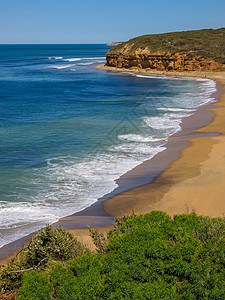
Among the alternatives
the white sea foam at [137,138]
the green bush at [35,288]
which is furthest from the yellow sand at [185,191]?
the green bush at [35,288]

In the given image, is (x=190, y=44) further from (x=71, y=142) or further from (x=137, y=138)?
(x=71, y=142)

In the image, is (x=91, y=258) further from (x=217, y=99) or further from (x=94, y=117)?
(x=217, y=99)

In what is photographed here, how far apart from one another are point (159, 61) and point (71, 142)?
5249 centimetres

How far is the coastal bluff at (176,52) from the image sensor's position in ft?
204

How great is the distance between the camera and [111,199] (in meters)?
12.2

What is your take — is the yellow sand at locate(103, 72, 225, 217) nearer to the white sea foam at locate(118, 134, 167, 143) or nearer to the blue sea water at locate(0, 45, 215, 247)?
the blue sea water at locate(0, 45, 215, 247)

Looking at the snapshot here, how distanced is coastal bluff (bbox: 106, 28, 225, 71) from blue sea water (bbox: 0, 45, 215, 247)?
22.5 metres

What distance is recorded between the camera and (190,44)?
7044 cm

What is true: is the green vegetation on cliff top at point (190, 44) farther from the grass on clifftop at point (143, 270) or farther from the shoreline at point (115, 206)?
the grass on clifftop at point (143, 270)


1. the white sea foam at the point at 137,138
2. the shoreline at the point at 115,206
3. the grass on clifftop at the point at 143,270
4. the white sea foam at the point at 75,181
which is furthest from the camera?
the white sea foam at the point at 137,138

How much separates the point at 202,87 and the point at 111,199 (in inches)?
1424

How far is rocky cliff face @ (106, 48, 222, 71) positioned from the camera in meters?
61.6

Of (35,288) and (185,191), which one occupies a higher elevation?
(35,288)

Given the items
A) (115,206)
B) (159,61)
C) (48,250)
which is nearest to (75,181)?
(115,206)
